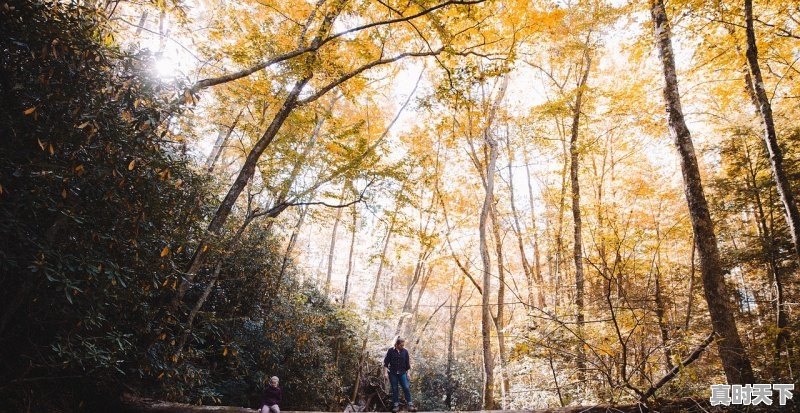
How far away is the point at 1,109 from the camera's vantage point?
111 inches

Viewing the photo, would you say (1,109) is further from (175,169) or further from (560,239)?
(560,239)

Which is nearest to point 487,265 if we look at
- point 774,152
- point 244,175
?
point 774,152

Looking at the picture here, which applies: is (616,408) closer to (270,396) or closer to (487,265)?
(487,265)

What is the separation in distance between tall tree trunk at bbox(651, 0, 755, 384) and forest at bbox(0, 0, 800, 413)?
1.2 inches

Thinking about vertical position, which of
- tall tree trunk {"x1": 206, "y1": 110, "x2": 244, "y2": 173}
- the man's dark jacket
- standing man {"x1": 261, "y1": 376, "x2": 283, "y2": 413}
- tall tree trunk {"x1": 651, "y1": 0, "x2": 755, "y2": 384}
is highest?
tall tree trunk {"x1": 206, "y1": 110, "x2": 244, "y2": 173}

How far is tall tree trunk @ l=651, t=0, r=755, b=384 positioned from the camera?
441 centimetres

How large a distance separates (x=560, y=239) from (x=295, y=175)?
8275 millimetres

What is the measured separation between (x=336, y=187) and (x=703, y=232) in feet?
24.1

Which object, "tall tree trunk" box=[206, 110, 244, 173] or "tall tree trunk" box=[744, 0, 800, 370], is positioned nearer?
"tall tree trunk" box=[744, 0, 800, 370]

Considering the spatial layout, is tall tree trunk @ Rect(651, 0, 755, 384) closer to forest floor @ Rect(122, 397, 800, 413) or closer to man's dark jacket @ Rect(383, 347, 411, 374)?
forest floor @ Rect(122, 397, 800, 413)

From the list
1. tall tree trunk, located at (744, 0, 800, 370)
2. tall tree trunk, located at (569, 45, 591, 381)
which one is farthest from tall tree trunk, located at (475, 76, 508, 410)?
tall tree trunk, located at (744, 0, 800, 370)

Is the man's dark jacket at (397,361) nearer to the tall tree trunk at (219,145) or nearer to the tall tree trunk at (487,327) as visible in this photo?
the tall tree trunk at (487,327)

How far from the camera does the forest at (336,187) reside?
3232 millimetres

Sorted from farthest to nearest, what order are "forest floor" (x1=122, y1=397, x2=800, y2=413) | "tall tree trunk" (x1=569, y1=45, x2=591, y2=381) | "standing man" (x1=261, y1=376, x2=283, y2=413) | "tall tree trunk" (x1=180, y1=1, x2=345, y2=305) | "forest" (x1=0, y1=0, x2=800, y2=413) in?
1. "tall tree trunk" (x1=569, y1=45, x2=591, y2=381)
2. "standing man" (x1=261, y1=376, x2=283, y2=413)
3. "tall tree trunk" (x1=180, y1=1, x2=345, y2=305)
4. "forest floor" (x1=122, y1=397, x2=800, y2=413)
5. "forest" (x1=0, y1=0, x2=800, y2=413)
